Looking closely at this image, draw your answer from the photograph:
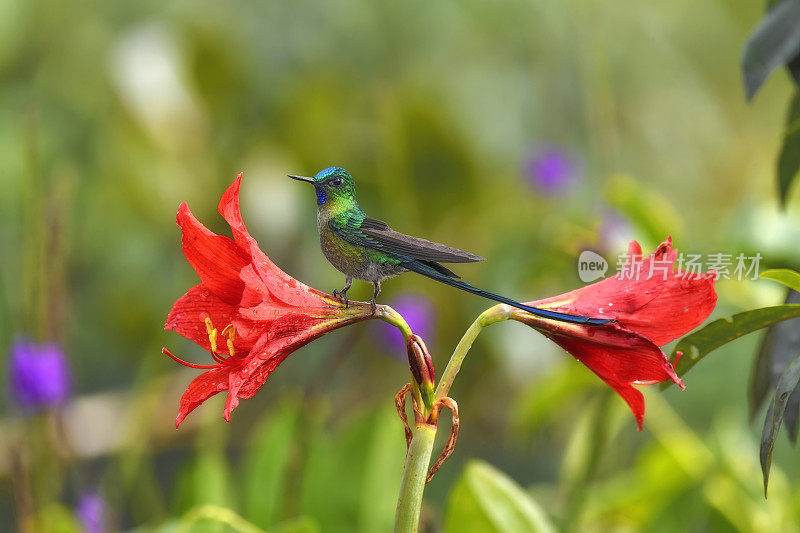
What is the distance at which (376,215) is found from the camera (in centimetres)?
102

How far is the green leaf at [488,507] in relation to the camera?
60 centimetres

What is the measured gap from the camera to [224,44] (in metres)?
1.49

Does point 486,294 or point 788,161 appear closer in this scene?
point 486,294

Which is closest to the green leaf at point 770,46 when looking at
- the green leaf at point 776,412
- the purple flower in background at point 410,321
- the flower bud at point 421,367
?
the green leaf at point 776,412

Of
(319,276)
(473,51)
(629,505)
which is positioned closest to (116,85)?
(319,276)

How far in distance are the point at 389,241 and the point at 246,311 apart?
6 cm

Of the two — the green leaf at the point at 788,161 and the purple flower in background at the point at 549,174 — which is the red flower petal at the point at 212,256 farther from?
the purple flower in background at the point at 549,174

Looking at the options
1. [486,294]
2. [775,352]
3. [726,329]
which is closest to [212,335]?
[486,294]

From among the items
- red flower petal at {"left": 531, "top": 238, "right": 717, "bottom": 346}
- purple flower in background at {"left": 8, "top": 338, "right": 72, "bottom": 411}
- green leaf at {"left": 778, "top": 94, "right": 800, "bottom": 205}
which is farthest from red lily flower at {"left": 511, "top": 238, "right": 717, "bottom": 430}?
purple flower in background at {"left": 8, "top": 338, "right": 72, "bottom": 411}

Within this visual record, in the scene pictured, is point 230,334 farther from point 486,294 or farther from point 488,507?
point 488,507

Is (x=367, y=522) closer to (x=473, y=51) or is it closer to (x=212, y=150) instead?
(x=212, y=150)

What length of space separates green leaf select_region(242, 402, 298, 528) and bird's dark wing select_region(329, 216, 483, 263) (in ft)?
1.63

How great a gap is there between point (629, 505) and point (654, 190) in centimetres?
115

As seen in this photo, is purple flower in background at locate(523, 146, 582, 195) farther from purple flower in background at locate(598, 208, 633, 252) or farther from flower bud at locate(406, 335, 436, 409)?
flower bud at locate(406, 335, 436, 409)
